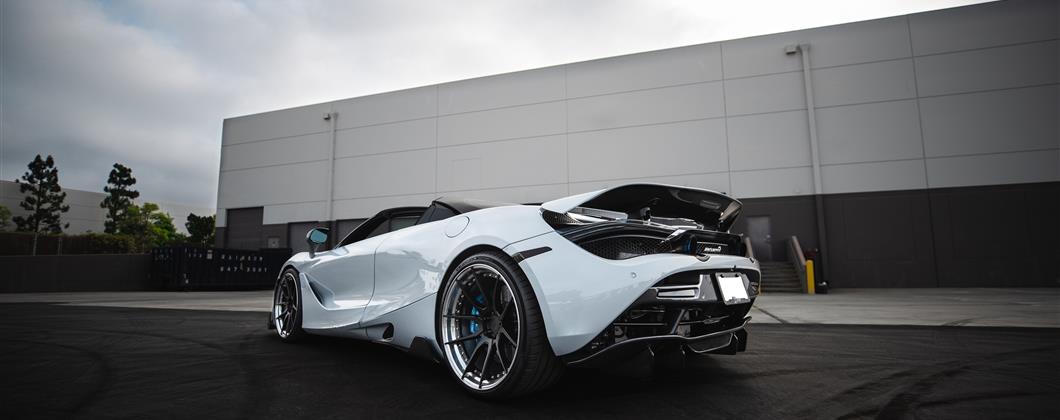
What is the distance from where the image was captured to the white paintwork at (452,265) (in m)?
1.93

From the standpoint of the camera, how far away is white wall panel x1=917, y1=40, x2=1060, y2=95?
44.7 feet

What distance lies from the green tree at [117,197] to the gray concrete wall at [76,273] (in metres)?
48.0

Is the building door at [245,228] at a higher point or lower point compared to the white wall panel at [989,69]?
lower

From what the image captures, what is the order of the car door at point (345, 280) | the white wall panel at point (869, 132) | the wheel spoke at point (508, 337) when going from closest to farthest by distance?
1. the wheel spoke at point (508, 337)
2. the car door at point (345, 280)
3. the white wall panel at point (869, 132)

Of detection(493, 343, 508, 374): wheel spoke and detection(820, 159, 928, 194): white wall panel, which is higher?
detection(820, 159, 928, 194): white wall panel

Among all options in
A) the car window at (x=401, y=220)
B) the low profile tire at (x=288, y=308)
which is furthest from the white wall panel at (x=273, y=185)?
the car window at (x=401, y=220)

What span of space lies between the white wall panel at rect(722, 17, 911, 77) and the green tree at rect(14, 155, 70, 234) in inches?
2645

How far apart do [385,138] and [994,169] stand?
2007cm

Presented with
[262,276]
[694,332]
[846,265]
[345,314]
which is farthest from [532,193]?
[694,332]

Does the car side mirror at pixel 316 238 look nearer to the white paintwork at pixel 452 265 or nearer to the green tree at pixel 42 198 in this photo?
the white paintwork at pixel 452 265

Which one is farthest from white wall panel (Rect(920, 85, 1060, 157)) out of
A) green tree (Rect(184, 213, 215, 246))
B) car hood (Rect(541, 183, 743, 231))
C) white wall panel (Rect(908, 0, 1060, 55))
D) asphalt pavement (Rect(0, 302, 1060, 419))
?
green tree (Rect(184, 213, 215, 246))

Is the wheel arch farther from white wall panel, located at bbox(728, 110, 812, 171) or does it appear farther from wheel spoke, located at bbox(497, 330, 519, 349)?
white wall panel, located at bbox(728, 110, 812, 171)

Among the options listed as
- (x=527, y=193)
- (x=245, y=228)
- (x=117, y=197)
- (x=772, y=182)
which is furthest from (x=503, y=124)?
(x=117, y=197)

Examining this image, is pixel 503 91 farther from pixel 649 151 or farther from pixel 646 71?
pixel 649 151
